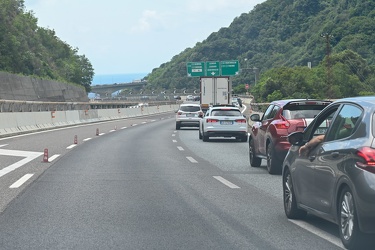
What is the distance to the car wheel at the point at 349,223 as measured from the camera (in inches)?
286

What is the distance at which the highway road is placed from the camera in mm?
8383

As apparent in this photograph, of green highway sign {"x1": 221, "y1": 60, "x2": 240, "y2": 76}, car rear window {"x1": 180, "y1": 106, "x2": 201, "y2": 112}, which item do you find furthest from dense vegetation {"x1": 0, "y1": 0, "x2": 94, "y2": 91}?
car rear window {"x1": 180, "y1": 106, "x2": 201, "y2": 112}

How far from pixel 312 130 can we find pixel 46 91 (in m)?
65.4

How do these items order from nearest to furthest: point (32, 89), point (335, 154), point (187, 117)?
point (335, 154)
point (187, 117)
point (32, 89)

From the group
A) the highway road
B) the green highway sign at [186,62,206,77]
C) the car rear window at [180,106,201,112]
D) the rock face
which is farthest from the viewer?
the green highway sign at [186,62,206,77]

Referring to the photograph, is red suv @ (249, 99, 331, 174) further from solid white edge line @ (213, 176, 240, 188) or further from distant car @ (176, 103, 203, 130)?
distant car @ (176, 103, 203, 130)

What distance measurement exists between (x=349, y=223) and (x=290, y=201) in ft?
7.67

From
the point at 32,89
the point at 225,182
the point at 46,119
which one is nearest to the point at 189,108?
the point at 46,119

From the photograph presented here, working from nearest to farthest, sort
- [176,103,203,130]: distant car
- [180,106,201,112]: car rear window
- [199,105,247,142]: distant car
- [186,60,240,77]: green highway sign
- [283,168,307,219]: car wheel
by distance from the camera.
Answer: [283,168,307,219]: car wheel, [199,105,247,142]: distant car, [176,103,203,130]: distant car, [180,106,201,112]: car rear window, [186,60,240,77]: green highway sign

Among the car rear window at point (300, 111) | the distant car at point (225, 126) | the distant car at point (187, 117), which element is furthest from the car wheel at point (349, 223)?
the distant car at point (187, 117)

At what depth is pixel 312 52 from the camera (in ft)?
486

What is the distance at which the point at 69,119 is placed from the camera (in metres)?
45.6

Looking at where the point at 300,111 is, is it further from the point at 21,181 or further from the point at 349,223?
the point at 349,223

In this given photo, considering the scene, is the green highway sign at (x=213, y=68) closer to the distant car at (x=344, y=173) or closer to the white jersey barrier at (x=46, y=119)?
the white jersey barrier at (x=46, y=119)
